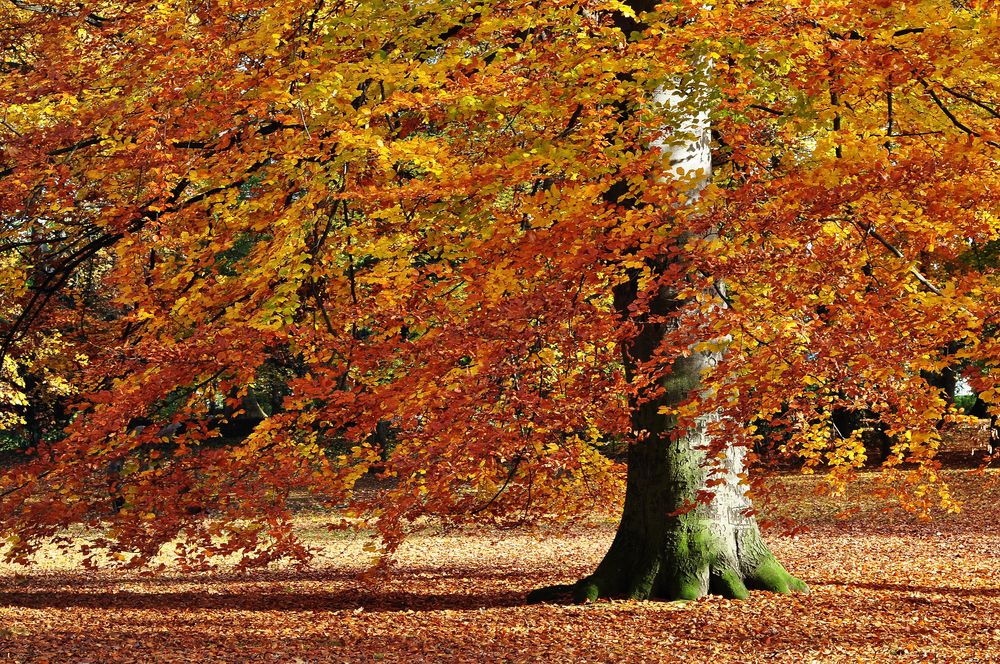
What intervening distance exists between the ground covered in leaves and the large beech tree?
2.45 ft

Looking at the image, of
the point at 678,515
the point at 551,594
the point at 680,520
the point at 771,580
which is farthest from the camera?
the point at 551,594

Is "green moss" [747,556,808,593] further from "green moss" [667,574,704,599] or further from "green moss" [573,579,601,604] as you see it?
"green moss" [573,579,601,604]

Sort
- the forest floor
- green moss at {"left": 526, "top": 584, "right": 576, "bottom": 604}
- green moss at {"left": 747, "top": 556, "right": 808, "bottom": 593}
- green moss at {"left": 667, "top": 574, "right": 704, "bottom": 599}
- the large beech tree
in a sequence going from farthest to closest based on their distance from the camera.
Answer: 1. green moss at {"left": 526, "top": 584, "right": 576, "bottom": 604}
2. green moss at {"left": 747, "top": 556, "right": 808, "bottom": 593}
3. green moss at {"left": 667, "top": 574, "right": 704, "bottom": 599}
4. the forest floor
5. the large beech tree

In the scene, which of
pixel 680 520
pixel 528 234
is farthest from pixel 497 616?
pixel 528 234

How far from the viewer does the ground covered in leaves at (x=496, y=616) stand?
7.70 m

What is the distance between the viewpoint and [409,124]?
322 inches

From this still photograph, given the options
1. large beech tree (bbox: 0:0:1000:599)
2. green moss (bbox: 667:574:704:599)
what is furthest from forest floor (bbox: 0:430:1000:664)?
large beech tree (bbox: 0:0:1000:599)

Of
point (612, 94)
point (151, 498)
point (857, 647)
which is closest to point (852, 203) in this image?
point (612, 94)

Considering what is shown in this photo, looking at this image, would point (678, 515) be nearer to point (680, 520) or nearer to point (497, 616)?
point (680, 520)

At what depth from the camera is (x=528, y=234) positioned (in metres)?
7.12

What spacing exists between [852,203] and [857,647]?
3446mm

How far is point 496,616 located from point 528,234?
Result: 4033 millimetres

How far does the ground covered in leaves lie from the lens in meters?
7.70

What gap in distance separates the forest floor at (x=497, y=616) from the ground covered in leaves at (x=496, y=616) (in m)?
0.02
